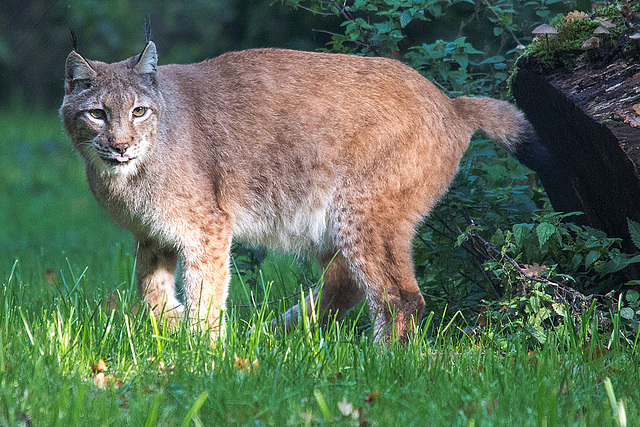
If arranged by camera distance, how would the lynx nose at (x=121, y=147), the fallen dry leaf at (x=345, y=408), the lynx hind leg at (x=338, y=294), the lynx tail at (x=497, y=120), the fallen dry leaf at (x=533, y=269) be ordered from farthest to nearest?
the lynx hind leg at (x=338, y=294)
the lynx tail at (x=497, y=120)
the lynx nose at (x=121, y=147)
the fallen dry leaf at (x=533, y=269)
the fallen dry leaf at (x=345, y=408)

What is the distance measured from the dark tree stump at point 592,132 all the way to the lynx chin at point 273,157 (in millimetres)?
223

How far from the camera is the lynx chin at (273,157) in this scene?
3.92 m

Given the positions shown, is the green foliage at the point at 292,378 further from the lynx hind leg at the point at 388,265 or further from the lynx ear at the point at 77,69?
the lynx ear at the point at 77,69

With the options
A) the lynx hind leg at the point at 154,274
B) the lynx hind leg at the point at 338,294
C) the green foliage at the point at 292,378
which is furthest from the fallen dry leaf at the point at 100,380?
the lynx hind leg at the point at 338,294

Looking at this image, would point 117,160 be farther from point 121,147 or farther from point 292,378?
point 292,378

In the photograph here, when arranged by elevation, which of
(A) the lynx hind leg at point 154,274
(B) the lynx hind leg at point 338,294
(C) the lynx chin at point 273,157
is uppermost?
(C) the lynx chin at point 273,157

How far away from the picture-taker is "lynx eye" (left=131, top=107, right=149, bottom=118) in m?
3.88

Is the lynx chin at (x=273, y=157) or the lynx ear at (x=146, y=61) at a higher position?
the lynx ear at (x=146, y=61)

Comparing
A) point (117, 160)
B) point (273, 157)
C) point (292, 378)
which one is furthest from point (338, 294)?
point (292, 378)

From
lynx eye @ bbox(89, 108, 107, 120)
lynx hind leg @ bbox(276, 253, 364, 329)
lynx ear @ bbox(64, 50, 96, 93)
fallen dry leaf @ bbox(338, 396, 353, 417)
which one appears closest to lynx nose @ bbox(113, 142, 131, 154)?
lynx eye @ bbox(89, 108, 107, 120)

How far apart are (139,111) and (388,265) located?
1522mm

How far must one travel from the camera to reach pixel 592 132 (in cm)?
350

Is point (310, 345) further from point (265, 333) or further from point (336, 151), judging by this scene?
point (336, 151)

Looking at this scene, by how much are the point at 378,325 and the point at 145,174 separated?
1.47m
